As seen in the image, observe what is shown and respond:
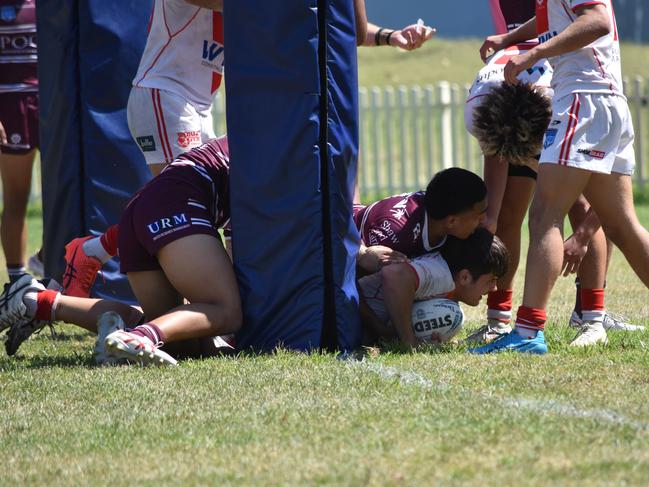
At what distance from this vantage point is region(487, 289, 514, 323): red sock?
606cm

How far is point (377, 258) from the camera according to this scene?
555 centimetres

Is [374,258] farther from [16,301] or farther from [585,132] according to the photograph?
[16,301]

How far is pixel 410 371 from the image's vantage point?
472 centimetres

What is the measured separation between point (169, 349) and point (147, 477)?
209 centimetres

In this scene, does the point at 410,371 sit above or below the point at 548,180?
below

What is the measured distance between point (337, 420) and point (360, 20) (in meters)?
2.35

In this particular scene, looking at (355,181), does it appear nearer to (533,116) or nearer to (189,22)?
(533,116)

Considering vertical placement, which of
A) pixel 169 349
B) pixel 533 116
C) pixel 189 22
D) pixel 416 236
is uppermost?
pixel 189 22

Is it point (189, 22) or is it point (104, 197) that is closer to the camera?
point (189, 22)

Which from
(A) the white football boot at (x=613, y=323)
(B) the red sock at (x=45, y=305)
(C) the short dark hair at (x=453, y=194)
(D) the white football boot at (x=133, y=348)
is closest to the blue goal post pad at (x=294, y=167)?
(C) the short dark hair at (x=453, y=194)

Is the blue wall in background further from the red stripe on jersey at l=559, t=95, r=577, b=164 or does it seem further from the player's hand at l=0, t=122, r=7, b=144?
the red stripe on jersey at l=559, t=95, r=577, b=164

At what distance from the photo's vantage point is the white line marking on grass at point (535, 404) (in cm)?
376

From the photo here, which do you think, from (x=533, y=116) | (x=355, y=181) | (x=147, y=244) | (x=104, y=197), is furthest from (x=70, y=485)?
(x=104, y=197)

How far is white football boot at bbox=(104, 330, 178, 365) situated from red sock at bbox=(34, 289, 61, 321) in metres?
0.72
